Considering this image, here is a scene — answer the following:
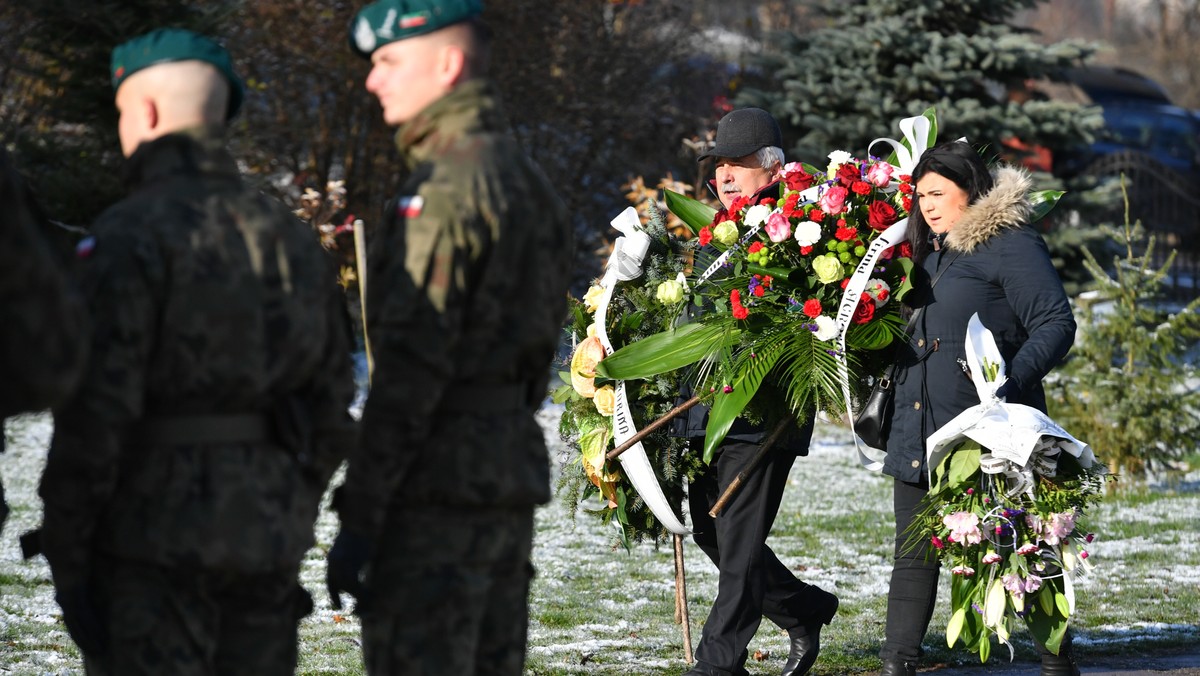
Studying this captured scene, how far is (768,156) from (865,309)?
0.89m

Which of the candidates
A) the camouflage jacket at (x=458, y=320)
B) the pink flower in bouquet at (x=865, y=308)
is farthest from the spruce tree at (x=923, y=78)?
the camouflage jacket at (x=458, y=320)

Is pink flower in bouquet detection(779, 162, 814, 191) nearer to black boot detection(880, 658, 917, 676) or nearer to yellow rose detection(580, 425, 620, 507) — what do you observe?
yellow rose detection(580, 425, 620, 507)

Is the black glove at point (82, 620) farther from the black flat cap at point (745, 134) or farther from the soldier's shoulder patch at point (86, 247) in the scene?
the black flat cap at point (745, 134)

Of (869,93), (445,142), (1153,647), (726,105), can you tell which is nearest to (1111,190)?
(869,93)

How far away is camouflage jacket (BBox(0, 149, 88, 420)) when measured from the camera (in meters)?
Result: 2.64

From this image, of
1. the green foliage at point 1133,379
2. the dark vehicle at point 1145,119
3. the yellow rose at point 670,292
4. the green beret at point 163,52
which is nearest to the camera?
the green beret at point 163,52

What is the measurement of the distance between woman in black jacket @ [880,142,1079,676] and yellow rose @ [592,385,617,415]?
111 cm

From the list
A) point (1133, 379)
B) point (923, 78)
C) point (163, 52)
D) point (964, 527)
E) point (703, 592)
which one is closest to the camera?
point (163, 52)

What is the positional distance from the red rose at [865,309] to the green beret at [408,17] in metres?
2.48

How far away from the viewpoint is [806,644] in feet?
18.9

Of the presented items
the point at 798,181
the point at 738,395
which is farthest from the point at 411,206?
the point at 798,181

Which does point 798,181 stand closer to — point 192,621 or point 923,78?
point 192,621

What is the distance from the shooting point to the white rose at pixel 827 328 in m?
5.45

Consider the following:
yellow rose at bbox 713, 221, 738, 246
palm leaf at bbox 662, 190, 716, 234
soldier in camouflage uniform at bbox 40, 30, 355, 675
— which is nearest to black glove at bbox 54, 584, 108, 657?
soldier in camouflage uniform at bbox 40, 30, 355, 675
